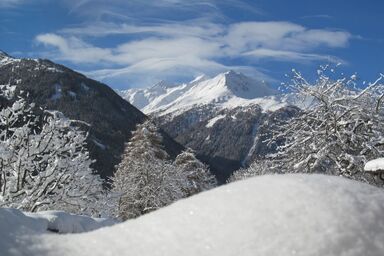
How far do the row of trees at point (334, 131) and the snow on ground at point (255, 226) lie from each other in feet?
40.0

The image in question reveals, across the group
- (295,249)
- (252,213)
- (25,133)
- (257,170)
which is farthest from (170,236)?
(257,170)

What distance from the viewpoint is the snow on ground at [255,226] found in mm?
1777

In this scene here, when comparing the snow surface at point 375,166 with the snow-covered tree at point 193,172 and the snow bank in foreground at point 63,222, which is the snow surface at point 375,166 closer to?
the snow bank in foreground at point 63,222

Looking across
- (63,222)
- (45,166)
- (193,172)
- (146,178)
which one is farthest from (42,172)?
(193,172)

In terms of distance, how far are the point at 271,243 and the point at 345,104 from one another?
1453 centimetres

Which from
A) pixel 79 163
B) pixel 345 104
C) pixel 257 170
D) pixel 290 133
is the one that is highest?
pixel 345 104

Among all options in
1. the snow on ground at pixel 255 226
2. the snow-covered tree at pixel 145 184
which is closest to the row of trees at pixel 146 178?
the snow-covered tree at pixel 145 184

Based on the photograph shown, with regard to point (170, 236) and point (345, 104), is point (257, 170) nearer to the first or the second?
point (345, 104)

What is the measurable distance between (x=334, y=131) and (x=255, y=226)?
1350 centimetres

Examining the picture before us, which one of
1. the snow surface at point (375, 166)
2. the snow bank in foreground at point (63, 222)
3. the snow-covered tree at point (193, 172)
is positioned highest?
the snow bank in foreground at point (63, 222)

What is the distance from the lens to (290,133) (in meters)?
16.4

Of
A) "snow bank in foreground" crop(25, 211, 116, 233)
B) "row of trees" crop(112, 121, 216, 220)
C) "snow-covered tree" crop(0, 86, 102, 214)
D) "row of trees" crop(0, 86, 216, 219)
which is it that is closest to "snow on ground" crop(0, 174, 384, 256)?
"snow bank in foreground" crop(25, 211, 116, 233)

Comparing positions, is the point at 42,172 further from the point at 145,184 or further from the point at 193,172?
the point at 193,172

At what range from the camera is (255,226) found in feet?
6.05
